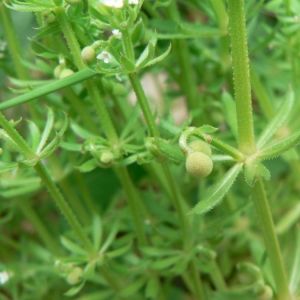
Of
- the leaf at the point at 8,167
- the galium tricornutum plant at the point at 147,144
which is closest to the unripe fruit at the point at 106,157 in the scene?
the galium tricornutum plant at the point at 147,144

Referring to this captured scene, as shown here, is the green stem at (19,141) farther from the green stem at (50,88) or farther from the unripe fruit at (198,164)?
the unripe fruit at (198,164)

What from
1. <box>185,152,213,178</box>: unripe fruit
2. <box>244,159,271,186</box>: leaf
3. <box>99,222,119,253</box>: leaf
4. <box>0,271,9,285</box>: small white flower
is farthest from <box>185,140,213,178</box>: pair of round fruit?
<box>0,271,9,285</box>: small white flower

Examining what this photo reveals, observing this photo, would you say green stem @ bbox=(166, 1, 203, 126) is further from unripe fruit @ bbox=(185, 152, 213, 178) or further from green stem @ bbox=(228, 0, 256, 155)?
unripe fruit @ bbox=(185, 152, 213, 178)

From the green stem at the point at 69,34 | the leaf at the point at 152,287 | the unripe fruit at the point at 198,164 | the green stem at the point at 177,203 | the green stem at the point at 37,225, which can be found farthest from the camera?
the green stem at the point at 37,225

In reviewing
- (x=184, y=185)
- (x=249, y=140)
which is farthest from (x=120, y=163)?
(x=184, y=185)

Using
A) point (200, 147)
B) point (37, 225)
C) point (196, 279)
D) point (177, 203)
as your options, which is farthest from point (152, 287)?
point (200, 147)

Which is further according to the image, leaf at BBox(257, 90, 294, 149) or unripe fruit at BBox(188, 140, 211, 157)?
leaf at BBox(257, 90, 294, 149)

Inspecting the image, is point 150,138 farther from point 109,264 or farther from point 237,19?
point 109,264
